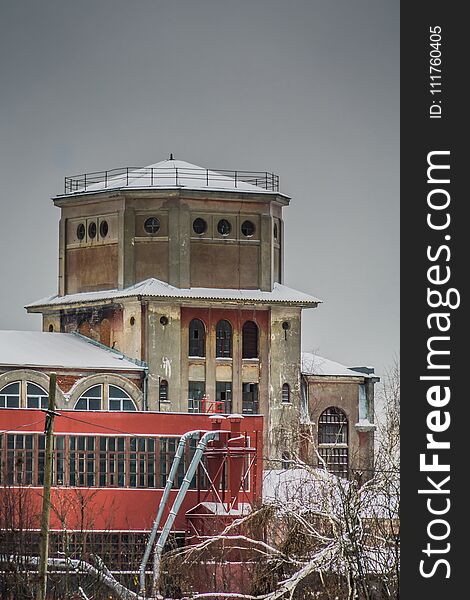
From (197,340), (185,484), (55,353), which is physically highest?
(197,340)

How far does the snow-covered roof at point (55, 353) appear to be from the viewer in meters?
65.3

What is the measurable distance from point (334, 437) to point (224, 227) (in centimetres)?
959

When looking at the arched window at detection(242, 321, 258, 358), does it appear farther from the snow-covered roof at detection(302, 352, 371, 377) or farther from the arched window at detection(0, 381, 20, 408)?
the arched window at detection(0, 381, 20, 408)

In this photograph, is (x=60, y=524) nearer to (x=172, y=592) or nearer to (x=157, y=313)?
(x=172, y=592)

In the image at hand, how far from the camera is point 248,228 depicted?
73062 mm

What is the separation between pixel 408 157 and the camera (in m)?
23.9

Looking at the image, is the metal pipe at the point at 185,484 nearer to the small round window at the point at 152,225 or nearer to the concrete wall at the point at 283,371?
the concrete wall at the point at 283,371

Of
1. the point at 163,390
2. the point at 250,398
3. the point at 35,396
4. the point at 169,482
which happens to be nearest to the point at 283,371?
the point at 250,398

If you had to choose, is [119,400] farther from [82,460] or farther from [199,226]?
[82,460]

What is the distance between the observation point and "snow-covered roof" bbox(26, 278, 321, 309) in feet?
231

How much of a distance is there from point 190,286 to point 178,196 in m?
3.50

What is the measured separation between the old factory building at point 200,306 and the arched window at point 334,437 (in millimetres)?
40

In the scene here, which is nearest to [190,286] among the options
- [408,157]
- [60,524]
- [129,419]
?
[129,419]

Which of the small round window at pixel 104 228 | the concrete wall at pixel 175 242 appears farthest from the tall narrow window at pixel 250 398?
the small round window at pixel 104 228
